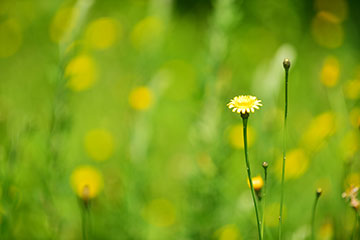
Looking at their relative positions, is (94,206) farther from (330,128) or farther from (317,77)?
(317,77)

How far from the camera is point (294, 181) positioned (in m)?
1.88

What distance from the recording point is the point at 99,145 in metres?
2.46

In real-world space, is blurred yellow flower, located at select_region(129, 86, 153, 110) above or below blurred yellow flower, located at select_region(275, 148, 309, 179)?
above

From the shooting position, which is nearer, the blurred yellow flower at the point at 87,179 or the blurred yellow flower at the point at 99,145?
the blurred yellow flower at the point at 87,179

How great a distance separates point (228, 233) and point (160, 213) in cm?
54

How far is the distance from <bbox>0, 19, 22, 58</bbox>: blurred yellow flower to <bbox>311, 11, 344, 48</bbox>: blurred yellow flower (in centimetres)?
247

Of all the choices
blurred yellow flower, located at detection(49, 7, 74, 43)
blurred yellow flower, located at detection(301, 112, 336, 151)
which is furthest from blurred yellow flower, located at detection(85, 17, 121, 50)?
blurred yellow flower, located at detection(301, 112, 336, 151)

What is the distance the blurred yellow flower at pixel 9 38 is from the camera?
3352 mm

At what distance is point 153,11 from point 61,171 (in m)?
1.02

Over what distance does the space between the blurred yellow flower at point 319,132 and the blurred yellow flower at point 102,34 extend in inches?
78.1

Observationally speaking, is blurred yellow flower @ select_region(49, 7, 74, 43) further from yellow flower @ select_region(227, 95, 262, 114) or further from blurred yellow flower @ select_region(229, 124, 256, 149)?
yellow flower @ select_region(227, 95, 262, 114)

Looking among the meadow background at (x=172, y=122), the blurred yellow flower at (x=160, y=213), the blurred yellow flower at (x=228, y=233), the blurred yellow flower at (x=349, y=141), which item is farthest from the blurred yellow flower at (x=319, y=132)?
the blurred yellow flower at (x=160, y=213)

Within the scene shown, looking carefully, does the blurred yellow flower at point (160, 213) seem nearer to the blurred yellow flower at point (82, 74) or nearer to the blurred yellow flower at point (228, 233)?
the blurred yellow flower at point (228, 233)

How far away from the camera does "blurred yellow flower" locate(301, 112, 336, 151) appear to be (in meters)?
1.90
